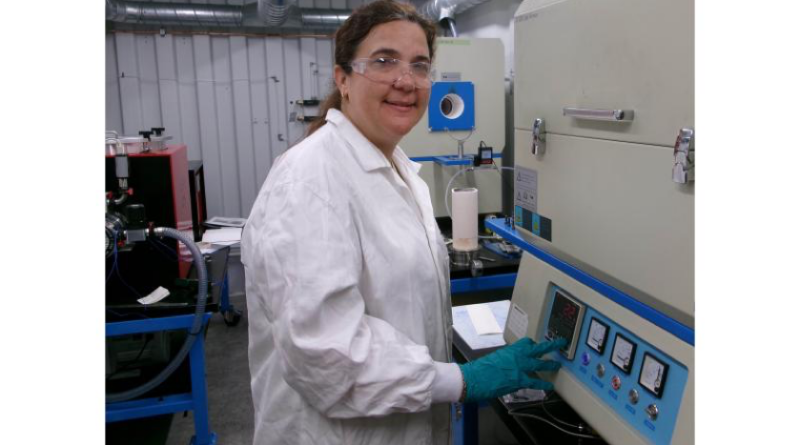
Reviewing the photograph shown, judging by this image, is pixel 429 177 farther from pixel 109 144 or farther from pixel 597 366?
pixel 597 366

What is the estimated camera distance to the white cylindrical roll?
207cm

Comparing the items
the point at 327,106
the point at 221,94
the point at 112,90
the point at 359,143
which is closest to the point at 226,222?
the point at 221,94

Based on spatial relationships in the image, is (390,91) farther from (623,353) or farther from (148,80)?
(148,80)

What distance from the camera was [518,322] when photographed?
48.9 inches

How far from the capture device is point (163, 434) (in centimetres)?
258

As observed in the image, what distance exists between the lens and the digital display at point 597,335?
0.96 meters

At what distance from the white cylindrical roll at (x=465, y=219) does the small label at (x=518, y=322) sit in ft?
2.74

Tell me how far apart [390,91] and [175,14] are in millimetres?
3345

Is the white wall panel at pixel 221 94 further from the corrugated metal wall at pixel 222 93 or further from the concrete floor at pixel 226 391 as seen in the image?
the concrete floor at pixel 226 391

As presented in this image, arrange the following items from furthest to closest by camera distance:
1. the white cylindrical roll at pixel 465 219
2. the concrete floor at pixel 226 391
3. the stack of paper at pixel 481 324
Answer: the concrete floor at pixel 226 391 → the white cylindrical roll at pixel 465 219 → the stack of paper at pixel 481 324

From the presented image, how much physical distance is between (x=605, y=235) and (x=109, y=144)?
75.2 inches

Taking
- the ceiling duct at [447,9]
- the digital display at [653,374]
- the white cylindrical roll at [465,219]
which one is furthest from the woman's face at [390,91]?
the ceiling duct at [447,9]

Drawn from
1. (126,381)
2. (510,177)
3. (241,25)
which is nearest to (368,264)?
(126,381)

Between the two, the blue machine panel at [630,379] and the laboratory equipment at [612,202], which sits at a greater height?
the laboratory equipment at [612,202]
